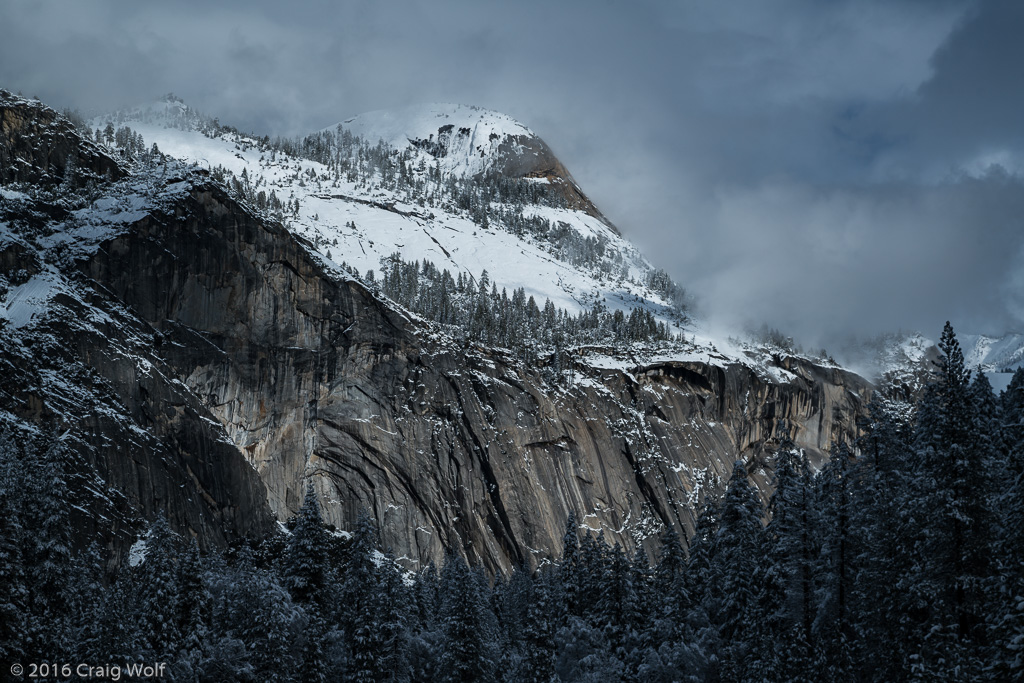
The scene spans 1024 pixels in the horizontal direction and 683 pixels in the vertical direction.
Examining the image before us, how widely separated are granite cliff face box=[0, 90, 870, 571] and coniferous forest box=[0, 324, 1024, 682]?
2841 cm

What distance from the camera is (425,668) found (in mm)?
41531

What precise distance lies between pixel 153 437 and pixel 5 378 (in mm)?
12489

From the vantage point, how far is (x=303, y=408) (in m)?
95.0

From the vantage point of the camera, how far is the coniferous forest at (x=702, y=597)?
29.5 metres

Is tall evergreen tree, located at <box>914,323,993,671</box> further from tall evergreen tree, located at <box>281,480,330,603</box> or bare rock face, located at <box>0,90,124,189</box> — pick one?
bare rock face, located at <box>0,90,124,189</box>

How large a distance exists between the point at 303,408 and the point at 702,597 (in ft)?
189

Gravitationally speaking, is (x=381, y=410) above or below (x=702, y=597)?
above

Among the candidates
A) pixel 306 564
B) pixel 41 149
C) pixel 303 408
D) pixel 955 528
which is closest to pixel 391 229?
pixel 303 408

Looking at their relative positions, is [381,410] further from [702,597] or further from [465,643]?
[465,643]

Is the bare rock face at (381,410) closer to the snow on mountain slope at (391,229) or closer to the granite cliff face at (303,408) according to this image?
the granite cliff face at (303,408)

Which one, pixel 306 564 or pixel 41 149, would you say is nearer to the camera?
pixel 306 564

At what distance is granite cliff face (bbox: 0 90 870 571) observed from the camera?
242 feet

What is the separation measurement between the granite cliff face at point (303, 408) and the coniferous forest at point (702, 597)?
28414 mm

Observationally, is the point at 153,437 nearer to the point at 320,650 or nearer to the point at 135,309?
the point at 135,309
